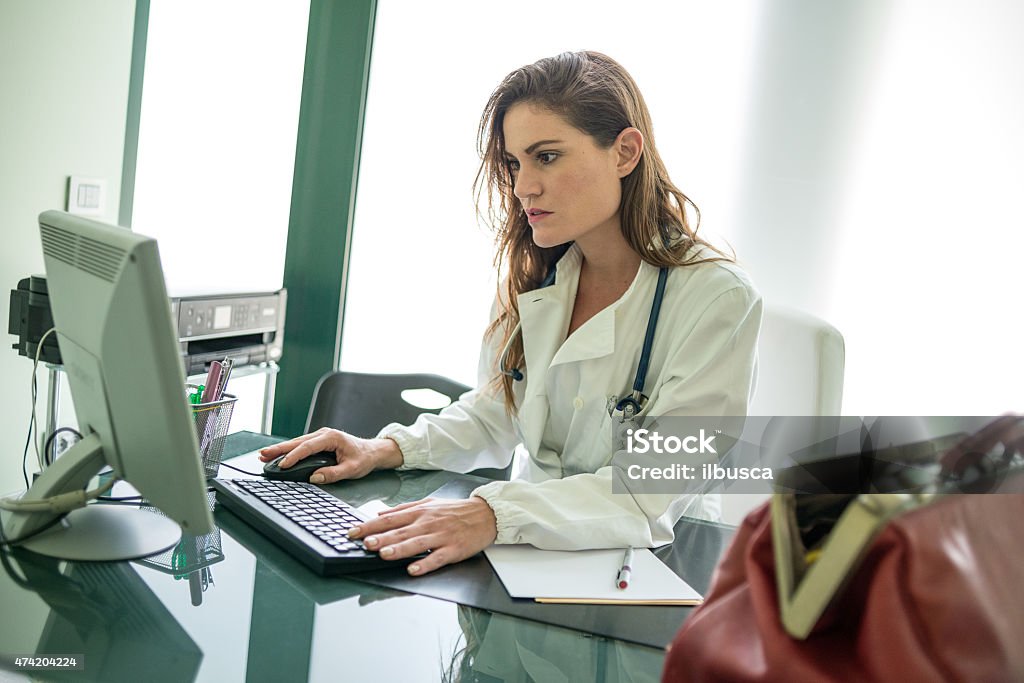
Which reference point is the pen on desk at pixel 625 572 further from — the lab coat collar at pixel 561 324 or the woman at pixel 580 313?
the lab coat collar at pixel 561 324

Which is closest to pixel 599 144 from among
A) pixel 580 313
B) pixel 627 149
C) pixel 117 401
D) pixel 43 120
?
pixel 627 149

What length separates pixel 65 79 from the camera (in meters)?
2.17

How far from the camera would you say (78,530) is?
3.43ft

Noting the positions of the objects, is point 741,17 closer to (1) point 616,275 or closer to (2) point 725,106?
(2) point 725,106

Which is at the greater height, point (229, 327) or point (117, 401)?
point (117, 401)

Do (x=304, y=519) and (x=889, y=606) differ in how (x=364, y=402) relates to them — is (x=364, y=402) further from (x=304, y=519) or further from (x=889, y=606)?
(x=889, y=606)

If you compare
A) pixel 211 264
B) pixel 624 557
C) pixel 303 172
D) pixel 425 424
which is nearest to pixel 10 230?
pixel 211 264

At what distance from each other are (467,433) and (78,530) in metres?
0.73

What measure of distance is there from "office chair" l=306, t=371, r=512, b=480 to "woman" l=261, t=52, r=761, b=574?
24 centimetres

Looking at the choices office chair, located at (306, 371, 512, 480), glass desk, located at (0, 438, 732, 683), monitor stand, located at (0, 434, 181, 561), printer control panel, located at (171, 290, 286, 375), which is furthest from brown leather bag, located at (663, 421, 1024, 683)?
printer control panel, located at (171, 290, 286, 375)

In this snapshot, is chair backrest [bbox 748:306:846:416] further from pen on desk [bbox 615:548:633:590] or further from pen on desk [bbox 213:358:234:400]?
pen on desk [bbox 213:358:234:400]

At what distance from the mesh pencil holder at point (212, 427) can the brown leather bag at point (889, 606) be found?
2.88ft

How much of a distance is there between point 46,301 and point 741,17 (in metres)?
1.97

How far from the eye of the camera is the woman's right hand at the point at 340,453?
1343 mm
